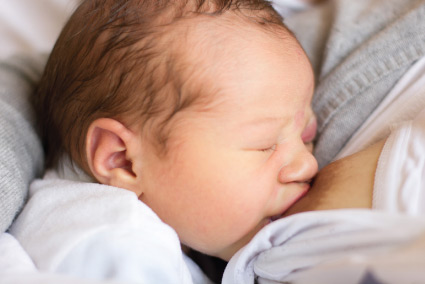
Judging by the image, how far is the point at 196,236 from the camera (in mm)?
834

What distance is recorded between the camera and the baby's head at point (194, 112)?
31.2 inches

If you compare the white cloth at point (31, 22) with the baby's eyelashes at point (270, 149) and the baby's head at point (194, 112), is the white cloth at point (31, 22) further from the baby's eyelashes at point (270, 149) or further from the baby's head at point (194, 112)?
the baby's eyelashes at point (270, 149)

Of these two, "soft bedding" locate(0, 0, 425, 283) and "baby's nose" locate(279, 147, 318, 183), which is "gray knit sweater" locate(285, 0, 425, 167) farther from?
"baby's nose" locate(279, 147, 318, 183)

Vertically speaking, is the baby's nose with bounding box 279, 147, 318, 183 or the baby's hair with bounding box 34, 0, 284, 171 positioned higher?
the baby's hair with bounding box 34, 0, 284, 171

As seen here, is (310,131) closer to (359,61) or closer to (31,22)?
(359,61)

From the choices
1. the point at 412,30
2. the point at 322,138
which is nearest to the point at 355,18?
the point at 412,30

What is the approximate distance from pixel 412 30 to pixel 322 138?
0.29m

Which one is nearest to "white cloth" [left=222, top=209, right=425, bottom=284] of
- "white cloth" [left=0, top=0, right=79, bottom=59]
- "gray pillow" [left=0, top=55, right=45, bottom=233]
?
"gray pillow" [left=0, top=55, right=45, bottom=233]

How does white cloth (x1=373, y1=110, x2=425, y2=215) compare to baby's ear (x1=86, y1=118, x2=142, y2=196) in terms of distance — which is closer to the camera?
white cloth (x1=373, y1=110, x2=425, y2=215)

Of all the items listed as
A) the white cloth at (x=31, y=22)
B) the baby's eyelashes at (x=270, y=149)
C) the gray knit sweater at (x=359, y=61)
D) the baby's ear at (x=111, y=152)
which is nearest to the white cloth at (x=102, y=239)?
the baby's ear at (x=111, y=152)

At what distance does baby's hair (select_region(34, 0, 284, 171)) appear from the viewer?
0.80 meters

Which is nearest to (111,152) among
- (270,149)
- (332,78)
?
(270,149)

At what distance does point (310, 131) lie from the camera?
99cm

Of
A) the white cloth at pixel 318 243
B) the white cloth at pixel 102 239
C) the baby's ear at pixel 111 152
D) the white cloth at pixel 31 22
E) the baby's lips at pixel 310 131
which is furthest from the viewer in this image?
the white cloth at pixel 31 22
